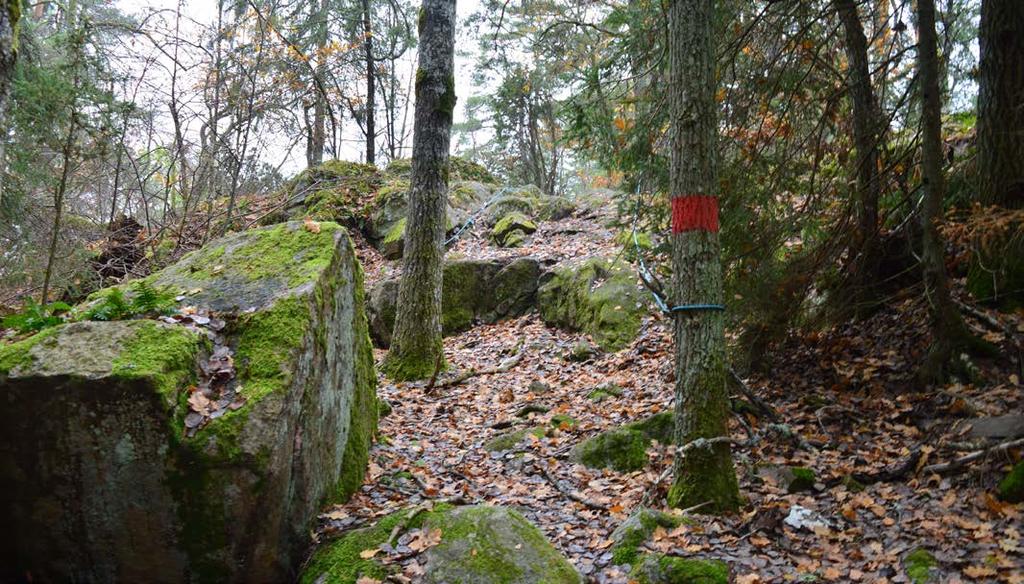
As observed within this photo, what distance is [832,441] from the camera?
16.0 ft

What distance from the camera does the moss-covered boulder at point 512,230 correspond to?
501 inches

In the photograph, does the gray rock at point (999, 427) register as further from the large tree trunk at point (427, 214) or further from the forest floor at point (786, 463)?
the large tree trunk at point (427, 214)

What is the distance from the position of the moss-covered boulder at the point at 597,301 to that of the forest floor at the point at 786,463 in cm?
68

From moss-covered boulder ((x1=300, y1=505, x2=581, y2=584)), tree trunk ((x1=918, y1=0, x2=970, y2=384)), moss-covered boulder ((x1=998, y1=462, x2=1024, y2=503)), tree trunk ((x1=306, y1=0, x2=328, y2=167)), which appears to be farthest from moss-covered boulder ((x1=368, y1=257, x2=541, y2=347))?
moss-covered boulder ((x1=998, y1=462, x2=1024, y2=503))

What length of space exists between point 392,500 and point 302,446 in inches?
44.0

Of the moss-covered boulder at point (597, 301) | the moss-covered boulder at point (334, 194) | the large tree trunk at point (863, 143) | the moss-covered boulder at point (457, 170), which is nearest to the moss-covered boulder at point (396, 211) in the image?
the moss-covered boulder at point (334, 194)

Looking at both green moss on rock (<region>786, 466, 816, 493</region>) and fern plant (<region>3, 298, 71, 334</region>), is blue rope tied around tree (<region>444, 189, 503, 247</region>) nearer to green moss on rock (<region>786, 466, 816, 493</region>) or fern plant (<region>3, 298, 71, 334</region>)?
fern plant (<region>3, 298, 71, 334</region>)

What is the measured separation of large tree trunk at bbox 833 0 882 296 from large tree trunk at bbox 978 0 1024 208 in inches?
32.9

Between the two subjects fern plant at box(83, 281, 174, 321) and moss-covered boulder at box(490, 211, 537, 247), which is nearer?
fern plant at box(83, 281, 174, 321)

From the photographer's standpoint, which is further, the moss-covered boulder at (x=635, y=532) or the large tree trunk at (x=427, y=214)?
the large tree trunk at (x=427, y=214)

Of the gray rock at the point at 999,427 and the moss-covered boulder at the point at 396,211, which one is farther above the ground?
the moss-covered boulder at the point at 396,211

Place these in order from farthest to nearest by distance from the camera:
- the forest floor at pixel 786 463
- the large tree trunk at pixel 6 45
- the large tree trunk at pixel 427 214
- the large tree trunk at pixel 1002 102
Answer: the large tree trunk at pixel 427 214
the large tree trunk at pixel 1002 102
the large tree trunk at pixel 6 45
the forest floor at pixel 786 463

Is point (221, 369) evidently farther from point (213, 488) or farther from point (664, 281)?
point (664, 281)

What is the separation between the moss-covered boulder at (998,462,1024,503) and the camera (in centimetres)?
357
